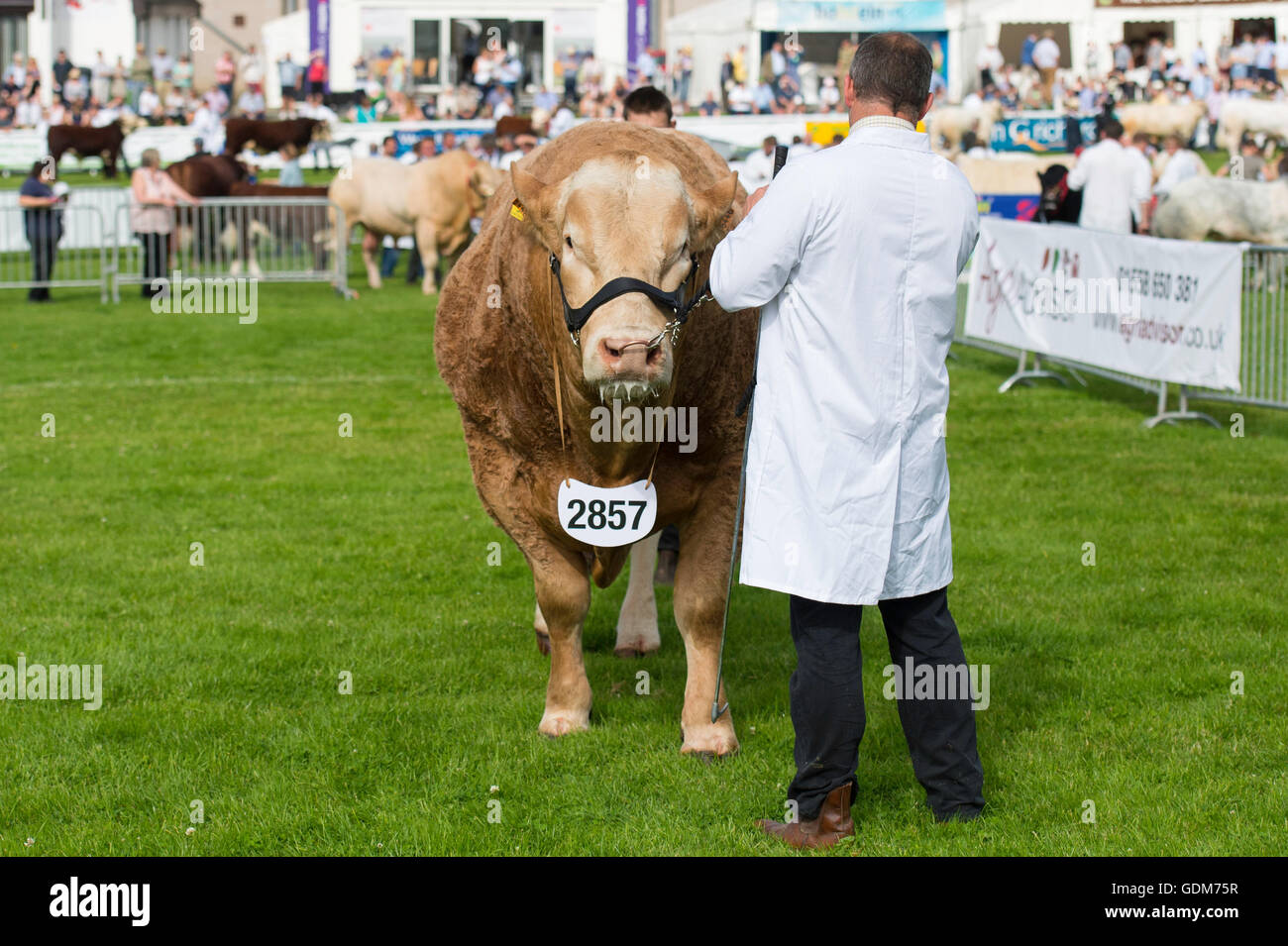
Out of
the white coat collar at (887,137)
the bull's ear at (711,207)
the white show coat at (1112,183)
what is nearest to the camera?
the white coat collar at (887,137)

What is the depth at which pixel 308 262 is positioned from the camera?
2122 cm

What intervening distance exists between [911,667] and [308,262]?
59.5 ft

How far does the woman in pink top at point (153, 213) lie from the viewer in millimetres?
20000

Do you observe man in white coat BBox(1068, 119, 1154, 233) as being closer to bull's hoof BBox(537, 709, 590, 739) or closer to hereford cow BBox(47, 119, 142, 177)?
bull's hoof BBox(537, 709, 590, 739)

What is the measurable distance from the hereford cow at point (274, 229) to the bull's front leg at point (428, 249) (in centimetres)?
137

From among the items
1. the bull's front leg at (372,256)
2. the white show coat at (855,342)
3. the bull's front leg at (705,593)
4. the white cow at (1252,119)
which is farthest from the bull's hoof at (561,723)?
the white cow at (1252,119)

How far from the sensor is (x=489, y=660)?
6.30 metres

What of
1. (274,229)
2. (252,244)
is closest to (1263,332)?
(274,229)

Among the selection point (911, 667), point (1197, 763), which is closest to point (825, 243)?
point (911, 667)

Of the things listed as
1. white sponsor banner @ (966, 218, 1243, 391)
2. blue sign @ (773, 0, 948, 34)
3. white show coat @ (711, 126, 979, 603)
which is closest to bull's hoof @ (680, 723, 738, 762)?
white show coat @ (711, 126, 979, 603)

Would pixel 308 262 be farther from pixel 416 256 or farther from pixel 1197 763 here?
pixel 1197 763

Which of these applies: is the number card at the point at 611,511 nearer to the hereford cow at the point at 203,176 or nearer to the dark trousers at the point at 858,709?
the dark trousers at the point at 858,709

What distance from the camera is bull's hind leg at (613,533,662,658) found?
643cm

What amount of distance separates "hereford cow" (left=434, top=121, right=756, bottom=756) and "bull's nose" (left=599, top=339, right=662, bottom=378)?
0.65 feet
